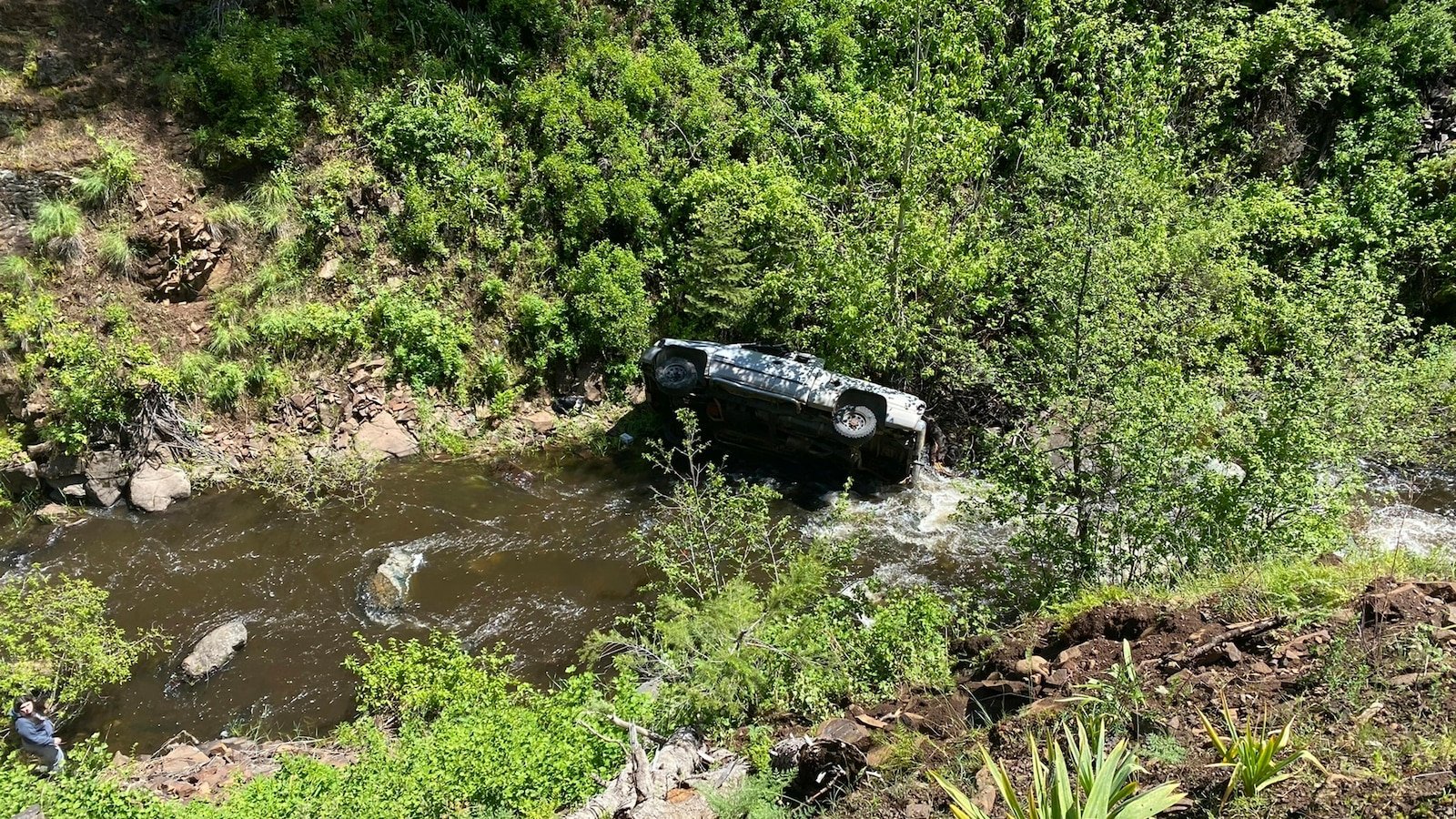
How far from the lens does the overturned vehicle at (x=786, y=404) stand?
9.63 meters

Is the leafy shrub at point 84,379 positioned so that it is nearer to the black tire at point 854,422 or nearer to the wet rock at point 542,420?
the wet rock at point 542,420

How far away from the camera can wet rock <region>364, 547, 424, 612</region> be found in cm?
860

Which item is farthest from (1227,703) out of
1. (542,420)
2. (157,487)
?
(157,487)

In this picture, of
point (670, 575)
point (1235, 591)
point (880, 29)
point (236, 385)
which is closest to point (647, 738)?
point (670, 575)

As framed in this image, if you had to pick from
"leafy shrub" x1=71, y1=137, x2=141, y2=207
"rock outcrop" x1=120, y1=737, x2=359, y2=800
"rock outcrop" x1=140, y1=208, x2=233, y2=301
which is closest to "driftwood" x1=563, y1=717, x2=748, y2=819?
"rock outcrop" x1=120, y1=737, x2=359, y2=800

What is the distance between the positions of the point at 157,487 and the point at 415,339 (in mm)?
3460

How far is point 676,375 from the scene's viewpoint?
33.6 feet

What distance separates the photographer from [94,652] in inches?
290

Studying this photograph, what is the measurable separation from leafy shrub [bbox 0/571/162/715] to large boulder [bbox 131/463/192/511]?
2.05m

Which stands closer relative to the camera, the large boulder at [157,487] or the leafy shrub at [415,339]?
the large boulder at [157,487]

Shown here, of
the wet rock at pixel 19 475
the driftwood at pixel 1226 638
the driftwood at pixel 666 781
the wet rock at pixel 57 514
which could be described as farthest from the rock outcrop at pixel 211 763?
the driftwood at pixel 1226 638

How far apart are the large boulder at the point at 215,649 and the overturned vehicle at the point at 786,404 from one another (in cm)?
513

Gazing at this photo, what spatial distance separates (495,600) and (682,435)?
11.0 ft

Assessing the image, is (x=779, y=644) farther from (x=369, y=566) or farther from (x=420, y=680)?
(x=369, y=566)
